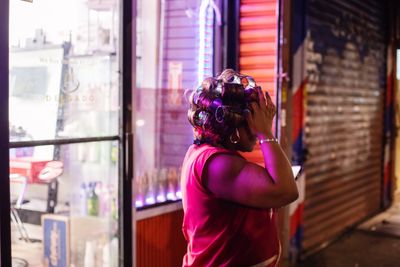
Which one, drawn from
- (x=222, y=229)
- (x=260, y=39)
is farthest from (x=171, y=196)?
(x=222, y=229)

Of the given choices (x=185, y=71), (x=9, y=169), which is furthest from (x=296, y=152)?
(x=9, y=169)

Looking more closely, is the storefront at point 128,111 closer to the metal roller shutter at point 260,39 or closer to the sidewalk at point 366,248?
the metal roller shutter at point 260,39

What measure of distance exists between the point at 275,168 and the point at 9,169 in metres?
1.66

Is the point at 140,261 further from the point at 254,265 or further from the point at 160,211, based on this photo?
the point at 254,265

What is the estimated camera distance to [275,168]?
1961 millimetres

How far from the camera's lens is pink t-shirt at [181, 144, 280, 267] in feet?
6.67

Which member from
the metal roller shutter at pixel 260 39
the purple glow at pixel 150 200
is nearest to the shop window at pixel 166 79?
the purple glow at pixel 150 200

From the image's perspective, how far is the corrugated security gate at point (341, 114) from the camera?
6008 millimetres

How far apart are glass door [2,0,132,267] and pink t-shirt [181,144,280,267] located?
1.51 metres

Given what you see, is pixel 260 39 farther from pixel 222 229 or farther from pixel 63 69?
pixel 222 229

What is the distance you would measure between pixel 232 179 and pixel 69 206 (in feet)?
7.58

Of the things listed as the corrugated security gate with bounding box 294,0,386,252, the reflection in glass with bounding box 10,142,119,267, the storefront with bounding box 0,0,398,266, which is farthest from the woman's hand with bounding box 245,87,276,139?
the corrugated security gate with bounding box 294,0,386,252

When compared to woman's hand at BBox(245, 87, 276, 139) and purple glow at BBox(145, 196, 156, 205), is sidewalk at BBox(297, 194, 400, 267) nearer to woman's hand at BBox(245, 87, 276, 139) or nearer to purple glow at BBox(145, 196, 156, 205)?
purple glow at BBox(145, 196, 156, 205)

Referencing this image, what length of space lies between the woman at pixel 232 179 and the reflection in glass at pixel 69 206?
1.61 metres
